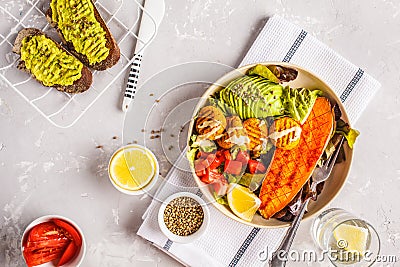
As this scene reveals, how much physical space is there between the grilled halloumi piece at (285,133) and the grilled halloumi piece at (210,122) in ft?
0.43

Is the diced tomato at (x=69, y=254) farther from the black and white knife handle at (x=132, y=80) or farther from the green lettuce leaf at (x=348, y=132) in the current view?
the green lettuce leaf at (x=348, y=132)

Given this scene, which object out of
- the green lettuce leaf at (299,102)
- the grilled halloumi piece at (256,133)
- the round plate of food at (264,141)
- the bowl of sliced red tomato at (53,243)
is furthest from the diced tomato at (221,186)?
the bowl of sliced red tomato at (53,243)

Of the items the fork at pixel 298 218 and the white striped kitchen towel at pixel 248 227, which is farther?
the white striped kitchen towel at pixel 248 227

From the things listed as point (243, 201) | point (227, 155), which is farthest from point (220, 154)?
point (243, 201)

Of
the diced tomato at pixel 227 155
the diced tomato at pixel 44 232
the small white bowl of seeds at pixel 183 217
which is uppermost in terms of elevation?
the diced tomato at pixel 227 155

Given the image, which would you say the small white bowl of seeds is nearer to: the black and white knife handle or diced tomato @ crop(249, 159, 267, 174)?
diced tomato @ crop(249, 159, 267, 174)

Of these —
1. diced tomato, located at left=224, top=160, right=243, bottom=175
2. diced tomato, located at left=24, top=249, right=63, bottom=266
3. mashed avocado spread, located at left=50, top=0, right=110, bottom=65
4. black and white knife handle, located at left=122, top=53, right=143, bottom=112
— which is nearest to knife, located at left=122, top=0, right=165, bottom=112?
black and white knife handle, located at left=122, top=53, right=143, bottom=112

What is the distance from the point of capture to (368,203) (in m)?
1.65

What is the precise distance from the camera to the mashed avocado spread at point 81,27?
1.52 meters

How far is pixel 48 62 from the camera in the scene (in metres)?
1.52

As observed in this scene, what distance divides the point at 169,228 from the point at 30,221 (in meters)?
0.39

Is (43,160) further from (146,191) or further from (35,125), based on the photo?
(146,191)

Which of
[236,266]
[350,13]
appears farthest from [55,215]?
[350,13]

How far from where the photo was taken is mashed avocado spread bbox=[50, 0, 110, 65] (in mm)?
1517
